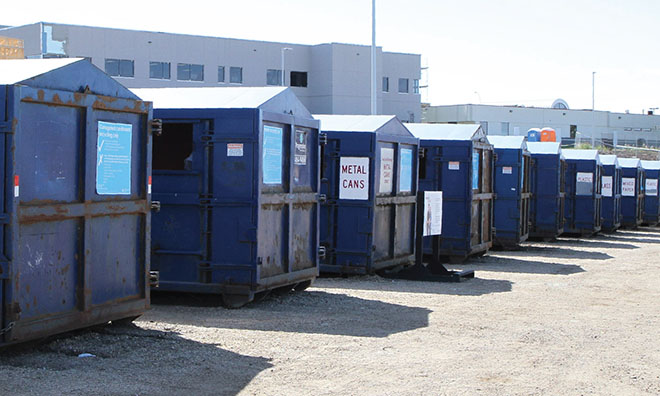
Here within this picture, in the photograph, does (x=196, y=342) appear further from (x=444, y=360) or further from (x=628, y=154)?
(x=628, y=154)

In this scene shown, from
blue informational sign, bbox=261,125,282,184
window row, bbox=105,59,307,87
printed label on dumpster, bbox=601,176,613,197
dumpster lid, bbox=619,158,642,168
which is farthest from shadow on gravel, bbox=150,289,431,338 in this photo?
window row, bbox=105,59,307,87

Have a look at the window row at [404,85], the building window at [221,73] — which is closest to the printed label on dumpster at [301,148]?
the building window at [221,73]

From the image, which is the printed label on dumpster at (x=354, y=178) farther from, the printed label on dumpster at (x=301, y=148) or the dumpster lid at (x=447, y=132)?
the dumpster lid at (x=447, y=132)

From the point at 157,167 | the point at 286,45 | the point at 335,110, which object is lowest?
the point at 157,167

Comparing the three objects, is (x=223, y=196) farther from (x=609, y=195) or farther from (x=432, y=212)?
(x=609, y=195)

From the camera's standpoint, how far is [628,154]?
56.6 metres

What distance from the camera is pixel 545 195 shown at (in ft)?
70.5

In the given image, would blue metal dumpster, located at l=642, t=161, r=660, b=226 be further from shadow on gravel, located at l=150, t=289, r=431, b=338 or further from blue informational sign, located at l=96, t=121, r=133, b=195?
blue informational sign, located at l=96, t=121, r=133, b=195

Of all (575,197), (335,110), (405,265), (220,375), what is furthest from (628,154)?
(220,375)

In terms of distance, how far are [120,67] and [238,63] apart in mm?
8524

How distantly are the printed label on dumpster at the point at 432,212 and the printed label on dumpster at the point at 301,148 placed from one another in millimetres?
2459

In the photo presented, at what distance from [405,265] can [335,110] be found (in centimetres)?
4976

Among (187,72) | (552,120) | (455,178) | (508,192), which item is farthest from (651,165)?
(552,120)

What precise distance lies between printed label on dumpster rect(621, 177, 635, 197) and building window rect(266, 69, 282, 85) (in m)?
37.9
